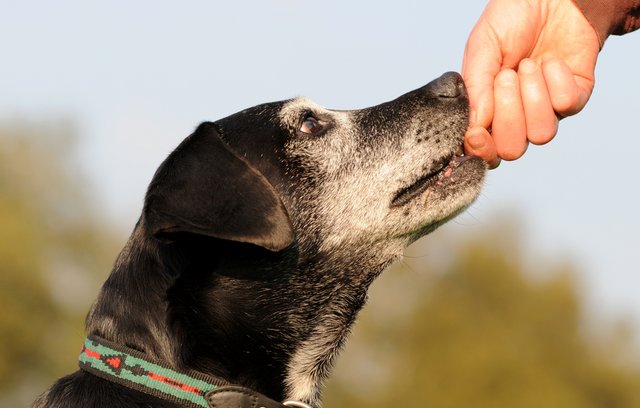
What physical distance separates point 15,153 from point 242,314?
31.6 meters

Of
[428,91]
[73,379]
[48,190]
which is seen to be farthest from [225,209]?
[48,190]

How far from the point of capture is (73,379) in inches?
203

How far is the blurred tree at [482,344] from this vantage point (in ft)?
101

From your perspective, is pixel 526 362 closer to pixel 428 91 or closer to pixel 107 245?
pixel 107 245

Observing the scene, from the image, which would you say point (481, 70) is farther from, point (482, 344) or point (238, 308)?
point (482, 344)

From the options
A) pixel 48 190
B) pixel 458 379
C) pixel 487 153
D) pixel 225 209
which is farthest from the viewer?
pixel 48 190

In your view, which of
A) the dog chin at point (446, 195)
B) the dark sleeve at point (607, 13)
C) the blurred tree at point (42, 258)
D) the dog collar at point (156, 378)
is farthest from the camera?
the blurred tree at point (42, 258)

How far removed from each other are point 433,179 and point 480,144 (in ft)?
1.09

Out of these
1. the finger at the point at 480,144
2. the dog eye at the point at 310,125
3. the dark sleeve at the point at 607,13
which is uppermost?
the dark sleeve at the point at 607,13

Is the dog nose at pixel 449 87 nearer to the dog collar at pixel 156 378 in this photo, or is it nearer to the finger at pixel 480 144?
the finger at pixel 480 144

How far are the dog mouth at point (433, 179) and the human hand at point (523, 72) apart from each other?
0.38 feet

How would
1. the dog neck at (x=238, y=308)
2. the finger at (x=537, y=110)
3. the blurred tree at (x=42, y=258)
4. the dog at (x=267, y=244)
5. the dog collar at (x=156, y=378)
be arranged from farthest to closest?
the blurred tree at (x=42, y=258)
the finger at (x=537, y=110)
the dog neck at (x=238, y=308)
the dog at (x=267, y=244)
the dog collar at (x=156, y=378)

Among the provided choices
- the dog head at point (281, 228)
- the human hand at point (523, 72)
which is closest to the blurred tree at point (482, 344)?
the human hand at point (523, 72)

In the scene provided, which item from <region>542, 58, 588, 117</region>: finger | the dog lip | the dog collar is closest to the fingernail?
the dog lip
